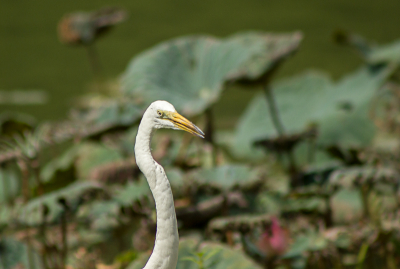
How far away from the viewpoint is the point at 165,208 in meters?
1.06

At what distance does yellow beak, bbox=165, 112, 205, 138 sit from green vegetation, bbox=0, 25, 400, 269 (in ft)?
1.63

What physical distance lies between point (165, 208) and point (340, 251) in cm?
136

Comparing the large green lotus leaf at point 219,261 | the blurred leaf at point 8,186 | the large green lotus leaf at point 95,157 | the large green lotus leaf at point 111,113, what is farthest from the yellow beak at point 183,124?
the large green lotus leaf at point 95,157

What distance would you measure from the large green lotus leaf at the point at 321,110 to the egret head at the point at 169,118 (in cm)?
203

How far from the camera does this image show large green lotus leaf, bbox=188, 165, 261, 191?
2.08 metres

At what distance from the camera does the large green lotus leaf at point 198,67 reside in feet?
7.91

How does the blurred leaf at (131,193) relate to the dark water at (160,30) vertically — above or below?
below

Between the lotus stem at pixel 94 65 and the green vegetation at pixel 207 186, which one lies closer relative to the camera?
the green vegetation at pixel 207 186

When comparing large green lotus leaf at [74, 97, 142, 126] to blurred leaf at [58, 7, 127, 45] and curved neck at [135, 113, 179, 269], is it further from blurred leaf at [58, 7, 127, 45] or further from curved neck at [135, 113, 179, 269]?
curved neck at [135, 113, 179, 269]

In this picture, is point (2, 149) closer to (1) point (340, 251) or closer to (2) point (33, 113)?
(1) point (340, 251)

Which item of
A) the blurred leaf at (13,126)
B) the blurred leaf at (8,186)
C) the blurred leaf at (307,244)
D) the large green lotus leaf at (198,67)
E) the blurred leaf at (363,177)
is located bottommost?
the blurred leaf at (307,244)

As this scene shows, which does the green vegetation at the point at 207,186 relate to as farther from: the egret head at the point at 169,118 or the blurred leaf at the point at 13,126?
the egret head at the point at 169,118

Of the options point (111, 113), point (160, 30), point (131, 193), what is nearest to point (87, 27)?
point (111, 113)

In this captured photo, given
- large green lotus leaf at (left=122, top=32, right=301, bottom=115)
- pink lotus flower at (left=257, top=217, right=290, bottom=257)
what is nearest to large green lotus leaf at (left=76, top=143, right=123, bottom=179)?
large green lotus leaf at (left=122, top=32, right=301, bottom=115)
